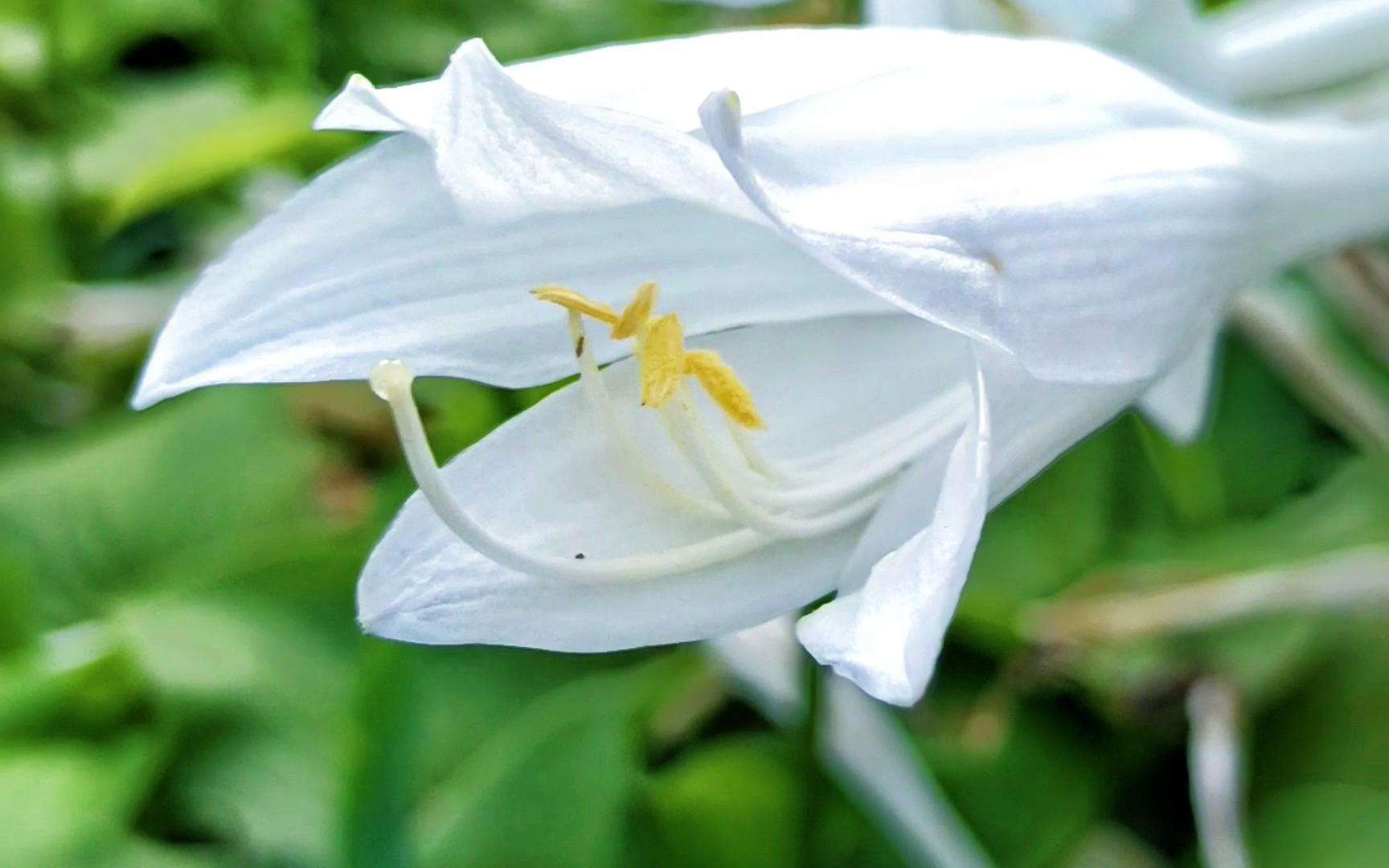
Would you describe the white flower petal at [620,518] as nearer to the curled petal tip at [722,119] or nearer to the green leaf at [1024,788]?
the curled petal tip at [722,119]

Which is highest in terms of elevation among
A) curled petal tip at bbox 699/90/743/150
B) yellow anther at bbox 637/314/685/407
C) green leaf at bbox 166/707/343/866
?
curled petal tip at bbox 699/90/743/150

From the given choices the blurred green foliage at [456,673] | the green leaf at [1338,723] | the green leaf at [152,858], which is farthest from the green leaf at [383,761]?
the green leaf at [1338,723]

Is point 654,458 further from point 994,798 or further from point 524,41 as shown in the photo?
point 524,41

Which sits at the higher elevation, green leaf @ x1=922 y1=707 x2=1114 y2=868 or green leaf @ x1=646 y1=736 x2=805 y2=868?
green leaf @ x1=646 y1=736 x2=805 y2=868

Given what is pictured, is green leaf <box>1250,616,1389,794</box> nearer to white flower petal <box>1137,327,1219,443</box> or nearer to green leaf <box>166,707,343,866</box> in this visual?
white flower petal <box>1137,327,1219,443</box>

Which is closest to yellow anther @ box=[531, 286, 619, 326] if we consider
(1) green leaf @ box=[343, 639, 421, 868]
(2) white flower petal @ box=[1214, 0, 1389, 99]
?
(1) green leaf @ box=[343, 639, 421, 868]

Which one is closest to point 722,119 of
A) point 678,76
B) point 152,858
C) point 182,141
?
point 678,76

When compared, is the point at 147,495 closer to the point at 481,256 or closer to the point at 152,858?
the point at 152,858
